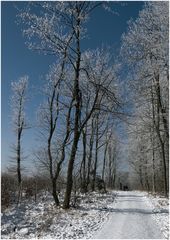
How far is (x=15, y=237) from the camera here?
10594mm

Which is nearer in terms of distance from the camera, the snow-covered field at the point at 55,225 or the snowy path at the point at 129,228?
the snowy path at the point at 129,228

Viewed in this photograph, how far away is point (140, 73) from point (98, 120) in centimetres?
1233

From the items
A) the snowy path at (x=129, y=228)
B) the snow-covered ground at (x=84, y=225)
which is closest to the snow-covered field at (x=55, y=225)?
the snow-covered ground at (x=84, y=225)

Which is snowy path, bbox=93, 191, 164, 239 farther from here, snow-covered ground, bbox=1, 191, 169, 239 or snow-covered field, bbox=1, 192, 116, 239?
snow-covered field, bbox=1, 192, 116, 239

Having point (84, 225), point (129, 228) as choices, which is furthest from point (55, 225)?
point (129, 228)

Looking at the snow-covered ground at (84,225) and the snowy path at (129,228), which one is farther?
the snow-covered ground at (84,225)

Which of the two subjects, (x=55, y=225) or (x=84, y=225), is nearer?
(x=55, y=225)

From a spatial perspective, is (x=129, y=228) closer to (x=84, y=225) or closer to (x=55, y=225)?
(x=84, y=225)

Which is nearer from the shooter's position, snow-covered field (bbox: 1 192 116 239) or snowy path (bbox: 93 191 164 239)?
snowy path (bbox: 93 191 164 239)

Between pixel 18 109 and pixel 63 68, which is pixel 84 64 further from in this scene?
pixel 18 109

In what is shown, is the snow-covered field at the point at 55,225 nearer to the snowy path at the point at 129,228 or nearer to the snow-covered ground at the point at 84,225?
the snow-covered ground at the point at 84,225

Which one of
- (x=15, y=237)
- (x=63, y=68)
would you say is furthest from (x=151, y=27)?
(x=15, y=237)

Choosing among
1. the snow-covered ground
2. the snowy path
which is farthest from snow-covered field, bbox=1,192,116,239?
the snowy path

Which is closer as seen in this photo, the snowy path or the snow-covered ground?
the snowy path
